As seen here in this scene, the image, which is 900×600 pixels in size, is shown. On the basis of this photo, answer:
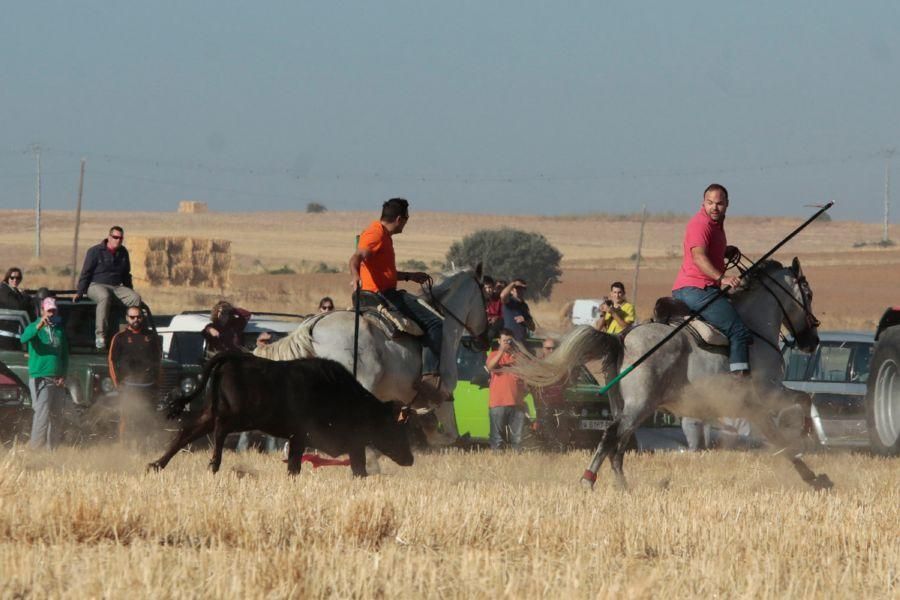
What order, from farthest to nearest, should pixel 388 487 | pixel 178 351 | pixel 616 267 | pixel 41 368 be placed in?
pixel 616 267 → pixel 178 351 → pixel 41 368 → pixel 388 487

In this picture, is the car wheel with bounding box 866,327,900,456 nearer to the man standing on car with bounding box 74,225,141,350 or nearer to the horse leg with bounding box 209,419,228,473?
the horse leg with bounding box 209,419,228,473

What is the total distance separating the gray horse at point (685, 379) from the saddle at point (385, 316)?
1.04 metres

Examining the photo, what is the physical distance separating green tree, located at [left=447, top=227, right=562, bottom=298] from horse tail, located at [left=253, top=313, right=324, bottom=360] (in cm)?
5517

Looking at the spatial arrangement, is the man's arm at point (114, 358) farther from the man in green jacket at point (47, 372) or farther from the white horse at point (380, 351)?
the white horse at point (380, 351)

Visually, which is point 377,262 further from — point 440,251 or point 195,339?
point 440,251

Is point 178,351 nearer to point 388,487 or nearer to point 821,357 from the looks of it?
point 821,357

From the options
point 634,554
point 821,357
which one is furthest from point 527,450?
point 634,554

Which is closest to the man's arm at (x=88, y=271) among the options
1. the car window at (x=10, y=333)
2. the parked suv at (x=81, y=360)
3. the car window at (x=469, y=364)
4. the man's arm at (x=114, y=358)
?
the parked suv at (x=81, y=360)

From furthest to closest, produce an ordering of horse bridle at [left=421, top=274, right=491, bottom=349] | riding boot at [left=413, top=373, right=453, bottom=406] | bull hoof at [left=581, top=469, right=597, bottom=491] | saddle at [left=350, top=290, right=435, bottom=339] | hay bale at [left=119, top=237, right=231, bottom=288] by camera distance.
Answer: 1. hay bale at [left=119, top=237, right=231, bottom=288]
2. horse bridle at [left=421, top=274, right=491, bottom=349]
3. riding boot at [left=413, top=373, right=453, bottom=406]
4. saddle at [left=350, top=290, right=435, bottom=339]
5. bull hoof at [left=581, top=469, right=597, bottom=491]

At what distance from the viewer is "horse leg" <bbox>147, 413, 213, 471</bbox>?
12883mm

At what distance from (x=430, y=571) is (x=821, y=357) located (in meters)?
14.2

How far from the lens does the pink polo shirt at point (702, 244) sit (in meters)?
13.4

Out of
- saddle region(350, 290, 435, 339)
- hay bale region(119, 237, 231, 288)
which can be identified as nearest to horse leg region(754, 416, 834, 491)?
saddle region(350, 290, 435, 339)

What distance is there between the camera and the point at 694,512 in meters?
10.4
